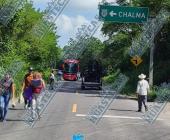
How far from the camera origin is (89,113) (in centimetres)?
2131

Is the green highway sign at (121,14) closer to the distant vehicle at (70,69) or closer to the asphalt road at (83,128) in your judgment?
the asphalt road at (83,128)

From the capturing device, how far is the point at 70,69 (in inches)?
3396

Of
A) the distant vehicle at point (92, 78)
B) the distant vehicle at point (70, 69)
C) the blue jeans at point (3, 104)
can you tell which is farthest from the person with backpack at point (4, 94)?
the distant vehicle at point (70, 69)

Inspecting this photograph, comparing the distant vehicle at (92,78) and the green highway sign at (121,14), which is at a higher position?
the green highway sign at (121,14)

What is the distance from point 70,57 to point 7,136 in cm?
7858

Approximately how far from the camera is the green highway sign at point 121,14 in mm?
35875

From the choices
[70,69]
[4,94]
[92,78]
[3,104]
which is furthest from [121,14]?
[70,69]

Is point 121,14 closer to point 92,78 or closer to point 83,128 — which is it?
point 92,78

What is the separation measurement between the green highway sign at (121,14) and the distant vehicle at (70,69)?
48.4m

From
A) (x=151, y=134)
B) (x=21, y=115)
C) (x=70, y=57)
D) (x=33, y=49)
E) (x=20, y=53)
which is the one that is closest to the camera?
(x=151, y=134)

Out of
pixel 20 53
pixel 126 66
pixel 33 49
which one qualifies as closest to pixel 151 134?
pixel 20 53

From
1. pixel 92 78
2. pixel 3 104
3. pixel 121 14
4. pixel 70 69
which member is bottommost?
pixel 3 104

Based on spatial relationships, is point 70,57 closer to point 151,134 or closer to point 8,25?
point 8,25

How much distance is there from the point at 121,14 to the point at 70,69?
50.1 meters
